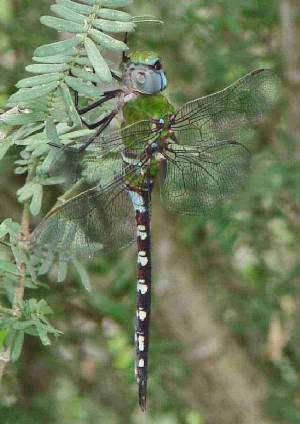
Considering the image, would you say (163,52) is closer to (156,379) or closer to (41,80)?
(156,379)

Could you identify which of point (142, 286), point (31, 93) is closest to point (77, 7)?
point (31, 93)

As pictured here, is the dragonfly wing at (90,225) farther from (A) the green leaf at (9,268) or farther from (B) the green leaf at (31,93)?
(B) the green leaf at (31,93)

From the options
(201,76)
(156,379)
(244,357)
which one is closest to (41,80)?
(156,379)

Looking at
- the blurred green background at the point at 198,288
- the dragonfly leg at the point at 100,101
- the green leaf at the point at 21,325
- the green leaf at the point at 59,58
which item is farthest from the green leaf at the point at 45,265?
the blurred green background at the point at 198,288

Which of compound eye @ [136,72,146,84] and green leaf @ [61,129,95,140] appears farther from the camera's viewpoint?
compound eye @ [136,72,146,84]

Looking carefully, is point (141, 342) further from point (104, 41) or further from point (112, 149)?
point (104, 41)

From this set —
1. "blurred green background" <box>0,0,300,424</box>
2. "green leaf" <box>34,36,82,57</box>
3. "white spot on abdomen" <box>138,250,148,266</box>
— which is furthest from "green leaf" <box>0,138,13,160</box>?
"blurred green background" <box>0,0,300,424</box>

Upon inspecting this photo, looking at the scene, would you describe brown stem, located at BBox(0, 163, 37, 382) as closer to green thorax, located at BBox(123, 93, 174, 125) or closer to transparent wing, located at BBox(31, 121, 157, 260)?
transparent wing, located at BBox(31, 121, 157, 260)
